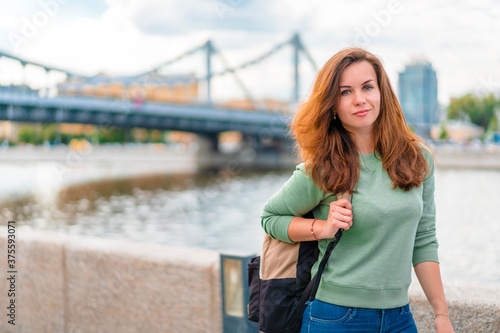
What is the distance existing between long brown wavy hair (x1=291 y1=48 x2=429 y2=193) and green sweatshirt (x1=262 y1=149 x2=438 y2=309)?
3 centimetres

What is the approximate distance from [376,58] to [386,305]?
657 mm

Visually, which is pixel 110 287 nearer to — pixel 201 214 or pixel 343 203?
pixel 343 203

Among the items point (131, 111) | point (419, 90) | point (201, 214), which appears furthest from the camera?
point (419, 90)

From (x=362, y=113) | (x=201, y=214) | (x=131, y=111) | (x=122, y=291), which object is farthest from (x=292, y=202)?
(x=131, y=111)

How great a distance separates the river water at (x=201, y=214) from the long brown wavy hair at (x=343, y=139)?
5.23m

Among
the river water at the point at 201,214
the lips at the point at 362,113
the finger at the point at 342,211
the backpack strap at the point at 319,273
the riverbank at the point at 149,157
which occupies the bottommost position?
the riverbank at the point at 149,157

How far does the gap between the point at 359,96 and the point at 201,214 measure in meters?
14.6

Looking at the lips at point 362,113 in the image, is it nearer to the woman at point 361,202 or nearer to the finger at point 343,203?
the woman at point 361,202

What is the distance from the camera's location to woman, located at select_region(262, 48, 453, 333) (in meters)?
1.48

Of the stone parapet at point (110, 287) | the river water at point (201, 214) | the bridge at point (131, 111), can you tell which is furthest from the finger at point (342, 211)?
the bridge at point (131, 111)

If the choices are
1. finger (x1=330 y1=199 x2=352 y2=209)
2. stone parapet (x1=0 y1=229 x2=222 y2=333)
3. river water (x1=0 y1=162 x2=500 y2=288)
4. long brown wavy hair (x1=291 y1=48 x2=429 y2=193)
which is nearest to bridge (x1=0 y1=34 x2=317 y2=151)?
river water (x1=0 y1=162 x2=500 y2=288)

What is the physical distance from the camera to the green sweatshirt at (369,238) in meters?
1.47

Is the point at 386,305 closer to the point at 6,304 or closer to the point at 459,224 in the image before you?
the point at 6,304

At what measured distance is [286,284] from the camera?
1540mm
